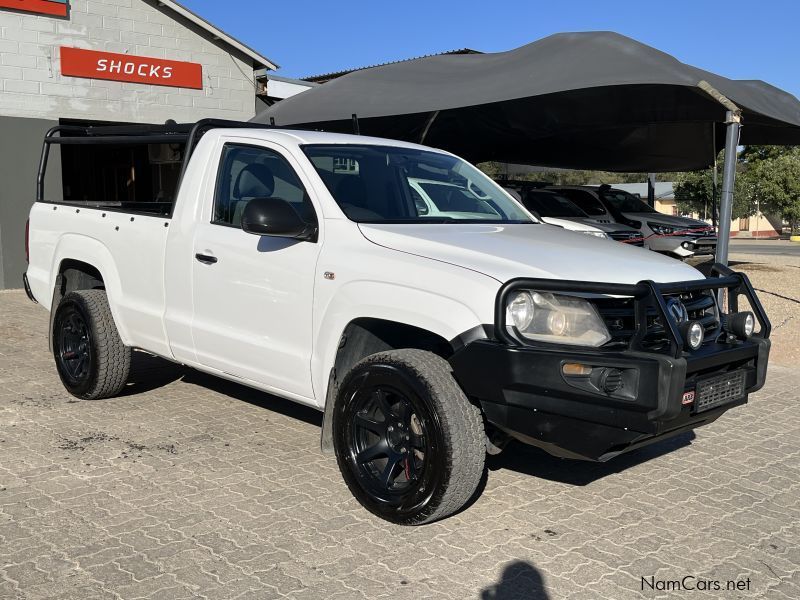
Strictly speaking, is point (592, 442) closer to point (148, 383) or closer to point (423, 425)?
point (423, 425)

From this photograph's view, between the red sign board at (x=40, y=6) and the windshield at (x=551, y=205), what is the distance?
26.7 ft

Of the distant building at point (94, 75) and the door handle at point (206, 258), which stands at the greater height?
the distant building at point (94, 75)

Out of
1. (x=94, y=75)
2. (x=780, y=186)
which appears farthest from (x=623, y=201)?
(x=780, y=186)

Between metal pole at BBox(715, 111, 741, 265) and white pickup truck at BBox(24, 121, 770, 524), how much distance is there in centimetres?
385

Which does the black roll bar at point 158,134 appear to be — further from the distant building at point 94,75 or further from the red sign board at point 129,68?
the red sign board at point 129,68

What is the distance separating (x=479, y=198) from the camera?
17.2 feet

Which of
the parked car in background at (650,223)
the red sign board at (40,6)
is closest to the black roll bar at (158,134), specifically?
the red sign board at (40,6)

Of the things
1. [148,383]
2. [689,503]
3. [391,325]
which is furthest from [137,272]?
[689,503]

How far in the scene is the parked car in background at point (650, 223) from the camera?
49.9 feet

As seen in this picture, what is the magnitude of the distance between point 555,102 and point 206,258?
250 inches

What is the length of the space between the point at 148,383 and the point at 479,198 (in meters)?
3.25

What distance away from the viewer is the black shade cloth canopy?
27.8 ft

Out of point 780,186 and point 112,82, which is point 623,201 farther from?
point 780,186

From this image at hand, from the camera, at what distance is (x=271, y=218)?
13.7ft
